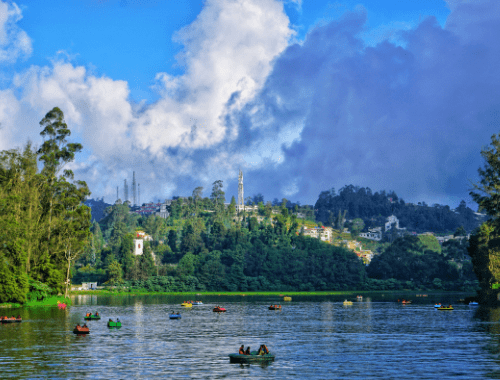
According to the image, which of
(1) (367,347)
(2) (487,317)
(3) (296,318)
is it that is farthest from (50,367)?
(2) (487,317)

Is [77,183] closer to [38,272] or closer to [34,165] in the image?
[34,165]

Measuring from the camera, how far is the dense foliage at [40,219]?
11256 cm

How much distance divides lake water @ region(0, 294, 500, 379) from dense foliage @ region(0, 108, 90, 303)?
15171 mm

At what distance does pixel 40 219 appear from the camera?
131750 millimetres

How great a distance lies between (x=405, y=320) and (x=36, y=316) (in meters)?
61.9

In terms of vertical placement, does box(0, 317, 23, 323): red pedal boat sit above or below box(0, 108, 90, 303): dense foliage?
below

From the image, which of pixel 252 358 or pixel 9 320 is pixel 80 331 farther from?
pixel 252 358

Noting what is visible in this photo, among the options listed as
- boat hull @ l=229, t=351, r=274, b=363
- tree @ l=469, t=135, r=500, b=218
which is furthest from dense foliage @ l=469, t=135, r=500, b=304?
boat hull @ l=229, t=351, r=274, b=363

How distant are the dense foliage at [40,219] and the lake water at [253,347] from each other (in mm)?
15171

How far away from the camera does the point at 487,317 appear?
103125mm

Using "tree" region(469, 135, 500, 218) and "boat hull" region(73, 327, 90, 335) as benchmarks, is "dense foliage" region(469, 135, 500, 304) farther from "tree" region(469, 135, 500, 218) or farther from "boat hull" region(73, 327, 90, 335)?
"boat hull" region(73, 327, 90, 335)

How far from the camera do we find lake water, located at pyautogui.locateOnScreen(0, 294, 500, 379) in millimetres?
48125

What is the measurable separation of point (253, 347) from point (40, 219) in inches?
3231

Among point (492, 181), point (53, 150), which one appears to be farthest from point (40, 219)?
point (492, 181)
